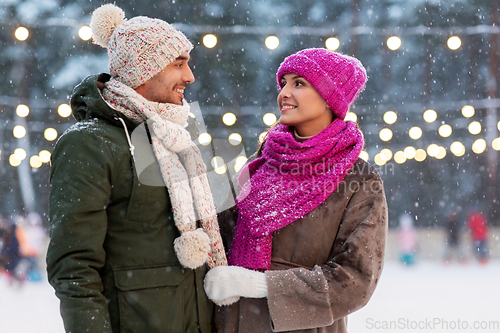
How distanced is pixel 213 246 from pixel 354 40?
18.2 ft

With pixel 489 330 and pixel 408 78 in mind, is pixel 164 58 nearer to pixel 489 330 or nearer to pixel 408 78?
pixel 489 330

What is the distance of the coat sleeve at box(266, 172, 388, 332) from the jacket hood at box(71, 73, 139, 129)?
848mm

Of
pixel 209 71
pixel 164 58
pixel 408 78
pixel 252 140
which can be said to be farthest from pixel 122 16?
pixel 408 78

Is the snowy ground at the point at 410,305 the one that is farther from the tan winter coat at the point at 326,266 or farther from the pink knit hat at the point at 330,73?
the pink knit hat at the point at 330,73

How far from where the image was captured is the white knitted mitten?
6.14ft

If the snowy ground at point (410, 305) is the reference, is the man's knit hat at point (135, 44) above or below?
above

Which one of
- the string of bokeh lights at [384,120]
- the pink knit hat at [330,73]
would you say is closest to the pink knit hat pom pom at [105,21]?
the pink knit hat at [330,73]

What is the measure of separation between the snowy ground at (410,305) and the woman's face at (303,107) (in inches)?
162

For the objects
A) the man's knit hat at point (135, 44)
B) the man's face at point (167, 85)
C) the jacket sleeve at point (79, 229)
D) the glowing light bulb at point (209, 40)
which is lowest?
the jacket sleeve at point (79, 229)

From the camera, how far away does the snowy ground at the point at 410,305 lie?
5.64 m

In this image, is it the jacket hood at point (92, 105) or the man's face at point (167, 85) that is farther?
the man's face at point (167, 85)

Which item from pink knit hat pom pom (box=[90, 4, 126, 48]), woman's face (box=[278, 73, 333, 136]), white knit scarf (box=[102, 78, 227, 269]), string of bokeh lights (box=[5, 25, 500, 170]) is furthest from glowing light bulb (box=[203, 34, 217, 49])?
white knit scarf (box=[102, 78, 227, 269])

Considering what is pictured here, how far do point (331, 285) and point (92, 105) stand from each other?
1.13 meters

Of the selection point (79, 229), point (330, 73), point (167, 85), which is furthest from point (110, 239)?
point (330, 73)
